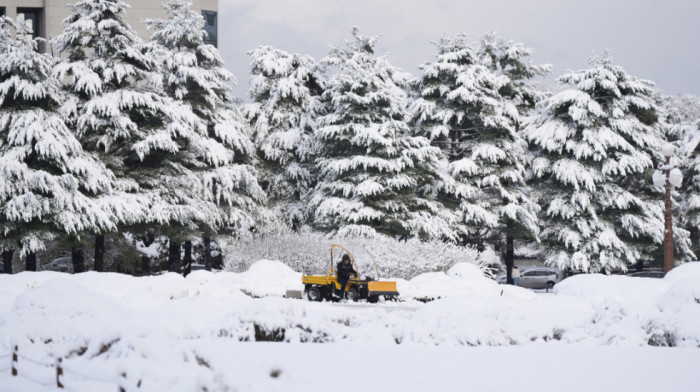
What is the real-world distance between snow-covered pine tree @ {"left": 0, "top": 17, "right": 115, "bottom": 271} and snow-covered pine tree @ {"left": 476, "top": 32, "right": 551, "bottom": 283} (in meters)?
19.2

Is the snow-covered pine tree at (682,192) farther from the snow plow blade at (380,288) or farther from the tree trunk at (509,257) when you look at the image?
the snow plow blade at (380,288)

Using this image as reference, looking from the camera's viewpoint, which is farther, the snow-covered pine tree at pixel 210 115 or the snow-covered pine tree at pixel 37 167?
the snow-covered pine tree at pixel 210 115

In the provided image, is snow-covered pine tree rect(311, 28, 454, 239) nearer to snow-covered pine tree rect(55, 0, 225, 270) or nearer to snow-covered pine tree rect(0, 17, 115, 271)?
snow-covered pine tree rect(55, 0, 225, 270)

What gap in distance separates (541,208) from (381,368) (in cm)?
3231

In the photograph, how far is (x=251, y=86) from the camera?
1625 inches

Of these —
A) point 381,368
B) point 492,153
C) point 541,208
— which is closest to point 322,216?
point 492,153

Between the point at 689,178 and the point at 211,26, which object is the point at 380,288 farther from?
the point at 211,26

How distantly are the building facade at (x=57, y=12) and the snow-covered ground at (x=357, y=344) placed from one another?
171 feet

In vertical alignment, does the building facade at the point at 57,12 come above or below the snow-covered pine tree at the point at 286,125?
above

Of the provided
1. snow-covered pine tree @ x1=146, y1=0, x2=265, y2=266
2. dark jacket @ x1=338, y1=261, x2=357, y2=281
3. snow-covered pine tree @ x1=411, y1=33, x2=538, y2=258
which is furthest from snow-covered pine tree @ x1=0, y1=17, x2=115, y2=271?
snow-covered pine tree @ x1=411, y1=33, x2=538, y2=258

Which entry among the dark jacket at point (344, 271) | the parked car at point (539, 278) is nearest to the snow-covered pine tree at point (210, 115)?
the dark jacket at point (344, 271)

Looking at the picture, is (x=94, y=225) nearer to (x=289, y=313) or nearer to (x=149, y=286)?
(x=149, y=286)

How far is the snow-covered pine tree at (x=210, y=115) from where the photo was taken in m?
35.4

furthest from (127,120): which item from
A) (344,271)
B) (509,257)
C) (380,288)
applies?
(509,257)
